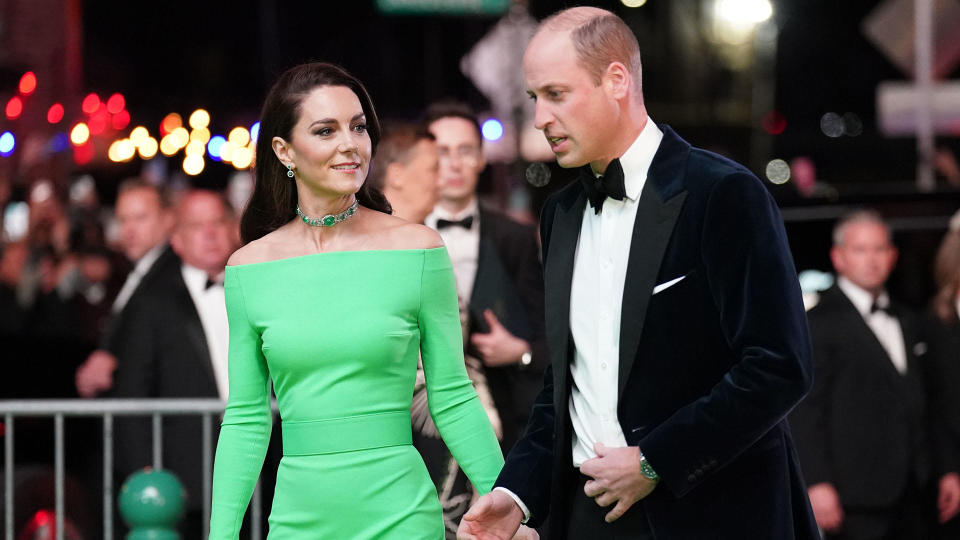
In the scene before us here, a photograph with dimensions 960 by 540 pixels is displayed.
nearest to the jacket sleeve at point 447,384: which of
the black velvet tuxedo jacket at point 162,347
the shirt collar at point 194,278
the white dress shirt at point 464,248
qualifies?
the white dress shirt at point 464,248

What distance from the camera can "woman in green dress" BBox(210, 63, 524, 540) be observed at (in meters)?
3.94

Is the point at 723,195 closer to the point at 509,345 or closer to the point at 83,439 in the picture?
the point at 509,345

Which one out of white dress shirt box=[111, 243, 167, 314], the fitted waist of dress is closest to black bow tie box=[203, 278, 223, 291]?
white dress shirt box=[111, 243, 167, 314]

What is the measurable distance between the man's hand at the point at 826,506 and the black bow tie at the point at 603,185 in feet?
15.8

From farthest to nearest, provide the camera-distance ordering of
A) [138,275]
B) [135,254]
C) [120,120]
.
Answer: [120,120]
[135,254]
[138,275]

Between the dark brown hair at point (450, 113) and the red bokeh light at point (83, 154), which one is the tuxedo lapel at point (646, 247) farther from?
the red bokeh light at point (83, 154)

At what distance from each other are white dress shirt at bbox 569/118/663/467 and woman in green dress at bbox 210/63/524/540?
1.36ft

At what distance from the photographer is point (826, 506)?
26.7 feet

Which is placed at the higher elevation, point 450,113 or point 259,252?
point 450,113

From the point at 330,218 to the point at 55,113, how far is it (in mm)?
11953

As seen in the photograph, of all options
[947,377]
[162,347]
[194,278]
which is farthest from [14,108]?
[947,377]

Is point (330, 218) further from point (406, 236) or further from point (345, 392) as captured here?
point (345, 392)

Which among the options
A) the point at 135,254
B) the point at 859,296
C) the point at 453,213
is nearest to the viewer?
the point at 453,213

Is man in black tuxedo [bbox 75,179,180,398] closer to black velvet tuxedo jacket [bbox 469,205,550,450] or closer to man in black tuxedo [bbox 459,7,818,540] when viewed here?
black velvet tuxedo jacket [bbox 469,205,550,450]
